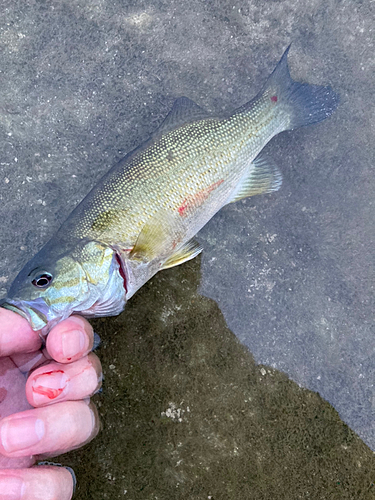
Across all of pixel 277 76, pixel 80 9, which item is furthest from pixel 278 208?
pixel 80 9

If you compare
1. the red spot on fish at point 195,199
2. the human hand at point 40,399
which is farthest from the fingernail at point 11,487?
the red spot on fish at point 195,199

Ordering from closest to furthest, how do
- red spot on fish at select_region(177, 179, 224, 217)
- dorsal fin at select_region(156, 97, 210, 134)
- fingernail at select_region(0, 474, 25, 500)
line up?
fingernail at select_region(0, 474, 25, 500)
red spot on fish at select_region(177, 179, 224, 217)
dorsal fin at select_region(156, 97, 210, 134)

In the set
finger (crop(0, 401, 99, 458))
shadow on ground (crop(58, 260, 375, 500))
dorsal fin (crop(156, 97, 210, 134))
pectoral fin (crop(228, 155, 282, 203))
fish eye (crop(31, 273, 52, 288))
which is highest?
dorsal fin (crop(156, 97, 210, 134))

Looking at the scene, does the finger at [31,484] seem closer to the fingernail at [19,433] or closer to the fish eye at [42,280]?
the fingernail at [19,433]

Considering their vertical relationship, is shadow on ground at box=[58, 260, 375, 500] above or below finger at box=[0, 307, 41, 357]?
below

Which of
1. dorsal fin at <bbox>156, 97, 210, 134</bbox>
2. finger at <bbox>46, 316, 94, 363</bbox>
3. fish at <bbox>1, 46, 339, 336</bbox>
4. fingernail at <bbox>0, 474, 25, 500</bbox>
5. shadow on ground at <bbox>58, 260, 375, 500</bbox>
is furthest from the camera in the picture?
shadow on ground at <bbox>58, 260, 375, 500</bbox>

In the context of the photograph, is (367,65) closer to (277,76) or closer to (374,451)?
(277,76)

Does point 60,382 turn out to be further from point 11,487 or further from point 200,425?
point 200,425

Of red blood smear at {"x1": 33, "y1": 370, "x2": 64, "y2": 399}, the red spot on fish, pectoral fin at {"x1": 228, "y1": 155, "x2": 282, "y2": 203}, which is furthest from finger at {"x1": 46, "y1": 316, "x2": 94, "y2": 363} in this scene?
pectoral fin at {"x1": 228, "y1": 155, "x2": 282, "y2": 203}

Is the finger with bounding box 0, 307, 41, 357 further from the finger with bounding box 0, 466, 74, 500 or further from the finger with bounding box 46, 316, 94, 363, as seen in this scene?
the finger with bounding box 0, 466, 74, 500
